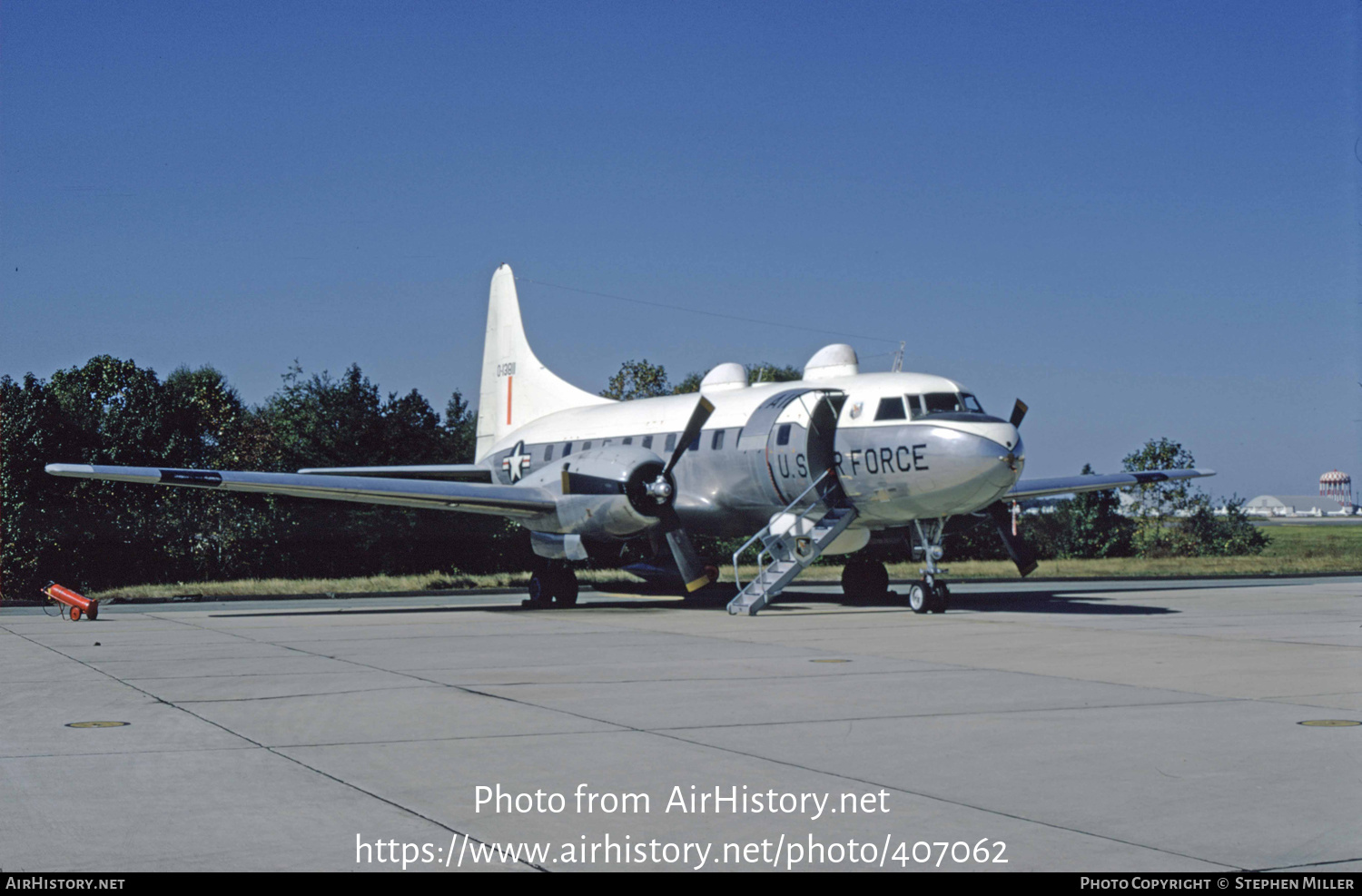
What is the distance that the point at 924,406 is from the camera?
828 inches

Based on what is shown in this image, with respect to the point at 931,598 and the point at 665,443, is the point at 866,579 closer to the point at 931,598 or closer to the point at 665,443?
the point at 931,598

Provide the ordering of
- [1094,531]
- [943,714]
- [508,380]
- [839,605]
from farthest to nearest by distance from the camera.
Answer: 1. [1094,531]
2. [508,380]
3. [839,605]
4. [943,714]

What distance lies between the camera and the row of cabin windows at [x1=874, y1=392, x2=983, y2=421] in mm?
20969

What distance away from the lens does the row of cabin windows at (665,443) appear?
2420 cm

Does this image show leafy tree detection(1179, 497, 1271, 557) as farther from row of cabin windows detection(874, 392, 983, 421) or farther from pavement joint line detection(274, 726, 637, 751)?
pavement joint line detection(274, 726, 637, 751)

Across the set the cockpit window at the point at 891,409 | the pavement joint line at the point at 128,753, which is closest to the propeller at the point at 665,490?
the cockpit window at the point at 891,409

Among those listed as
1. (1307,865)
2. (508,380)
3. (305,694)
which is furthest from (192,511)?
(1307,865)

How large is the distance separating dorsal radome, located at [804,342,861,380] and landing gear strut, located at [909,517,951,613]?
3634 mm

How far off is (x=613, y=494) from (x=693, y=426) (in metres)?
2.07

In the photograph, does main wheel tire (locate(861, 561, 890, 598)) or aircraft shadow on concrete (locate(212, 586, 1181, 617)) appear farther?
main wheel tire (locate(861, 561, 890, 598))

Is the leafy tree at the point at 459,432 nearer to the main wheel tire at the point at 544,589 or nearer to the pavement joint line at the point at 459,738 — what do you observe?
the main wheel tire at the point at 544,589

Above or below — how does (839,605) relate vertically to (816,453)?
below

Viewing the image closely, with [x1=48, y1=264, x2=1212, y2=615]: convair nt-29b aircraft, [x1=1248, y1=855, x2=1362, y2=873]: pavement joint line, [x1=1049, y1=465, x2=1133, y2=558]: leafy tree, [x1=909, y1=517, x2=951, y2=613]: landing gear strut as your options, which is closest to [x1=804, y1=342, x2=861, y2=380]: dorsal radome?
[x1=48, y1=264, x2=1212, y2=615]: convair nt-29b aircraft

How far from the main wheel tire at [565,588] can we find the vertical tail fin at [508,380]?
23.0 ft
